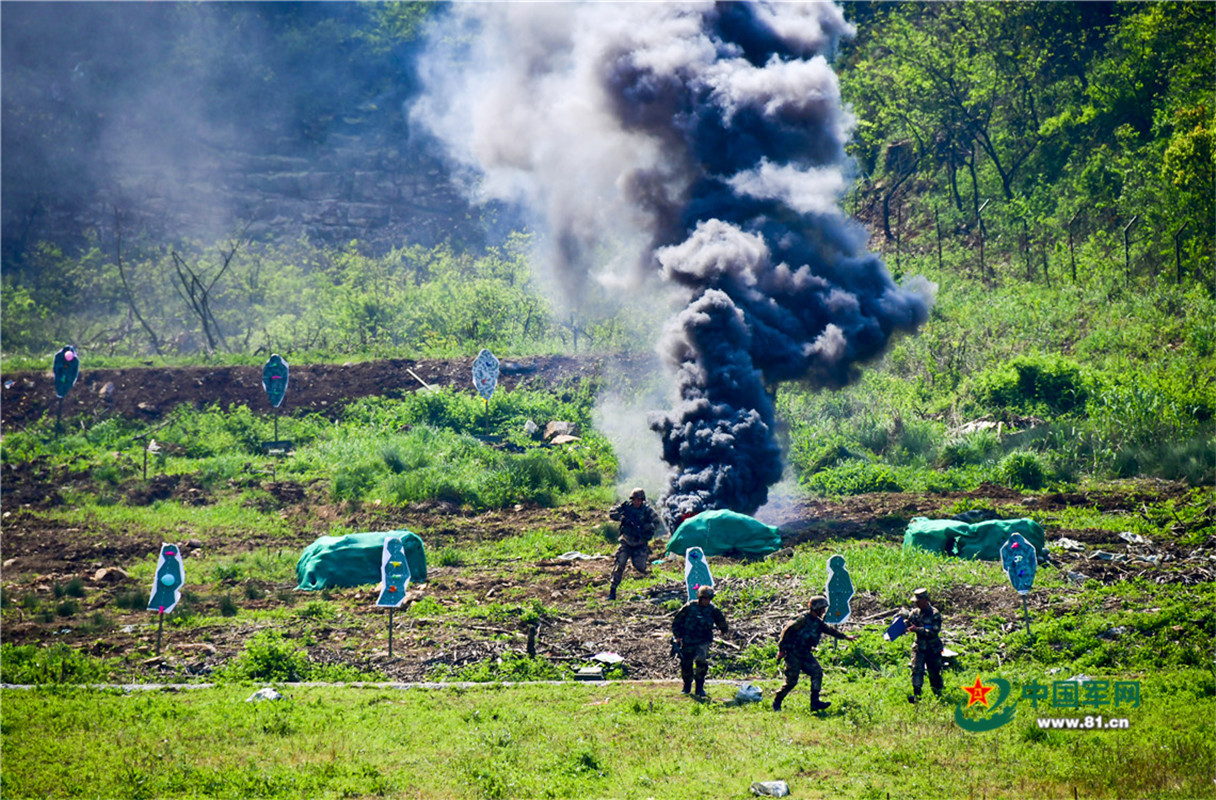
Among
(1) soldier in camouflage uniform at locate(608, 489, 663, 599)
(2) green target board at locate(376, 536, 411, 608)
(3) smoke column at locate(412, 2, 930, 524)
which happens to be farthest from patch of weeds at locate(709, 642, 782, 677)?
(3) smoke column at locate(412, 2, 930, 524)

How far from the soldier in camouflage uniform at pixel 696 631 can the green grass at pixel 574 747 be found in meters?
0.40

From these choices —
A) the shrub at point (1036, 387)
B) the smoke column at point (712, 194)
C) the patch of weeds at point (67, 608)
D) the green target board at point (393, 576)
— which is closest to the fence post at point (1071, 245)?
the shrub at point (1036, 387)

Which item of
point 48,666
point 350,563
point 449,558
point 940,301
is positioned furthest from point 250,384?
point 940,301

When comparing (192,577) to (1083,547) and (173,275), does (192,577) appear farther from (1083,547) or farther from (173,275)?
(173,275)

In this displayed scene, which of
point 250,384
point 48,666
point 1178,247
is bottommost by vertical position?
point 48,666

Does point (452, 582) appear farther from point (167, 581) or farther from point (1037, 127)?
point (1037, 127)

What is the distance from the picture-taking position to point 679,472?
24297mm

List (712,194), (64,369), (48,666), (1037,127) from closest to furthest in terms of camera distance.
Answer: (48,666) < (712,194) < (64,369) < (1037,127)

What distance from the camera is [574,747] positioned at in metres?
12.5

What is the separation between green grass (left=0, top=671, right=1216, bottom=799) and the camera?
11.4 metres

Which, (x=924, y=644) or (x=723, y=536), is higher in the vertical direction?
(x=723, y=536)

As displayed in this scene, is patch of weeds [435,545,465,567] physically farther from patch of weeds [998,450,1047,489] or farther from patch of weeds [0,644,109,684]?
patch of weeds [998,450,1047,489]

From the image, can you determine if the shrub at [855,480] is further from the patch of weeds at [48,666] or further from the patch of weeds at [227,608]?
the patch of weeds at [48,666]

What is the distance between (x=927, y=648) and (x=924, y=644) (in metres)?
0.08
